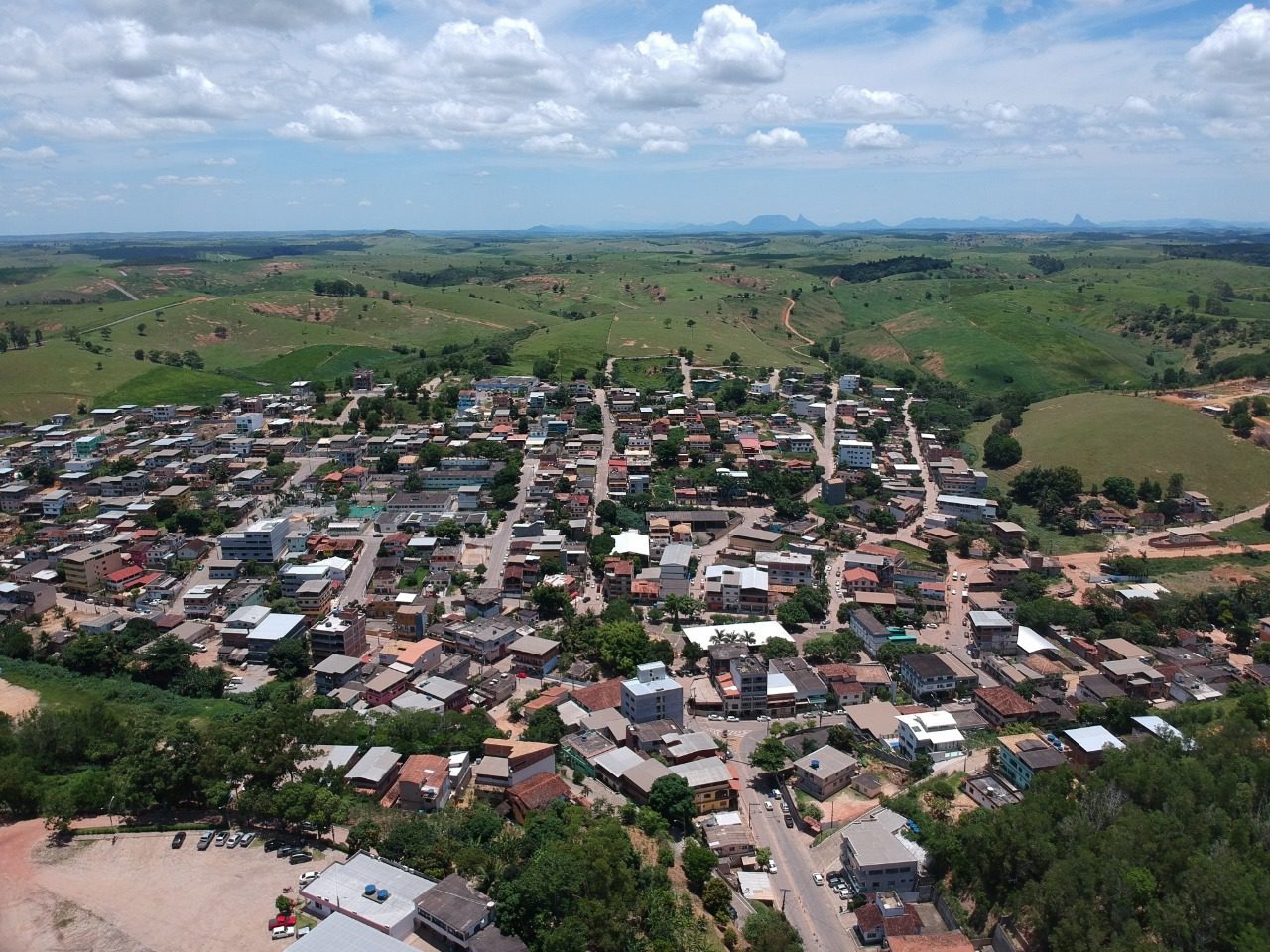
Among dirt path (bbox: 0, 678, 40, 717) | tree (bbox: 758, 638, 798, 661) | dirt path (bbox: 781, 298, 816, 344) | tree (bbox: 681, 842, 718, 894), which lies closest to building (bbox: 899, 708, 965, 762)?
tree (bbox: 758, 638, 798, 661)

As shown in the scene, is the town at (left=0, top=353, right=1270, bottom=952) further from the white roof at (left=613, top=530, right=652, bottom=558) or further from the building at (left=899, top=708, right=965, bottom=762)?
the white roof at (left=613, top=530, right=652, bottom=558)

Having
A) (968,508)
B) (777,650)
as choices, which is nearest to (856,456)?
(968,508)

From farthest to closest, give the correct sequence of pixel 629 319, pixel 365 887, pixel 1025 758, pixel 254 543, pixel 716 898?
pixel 629 319
pixel 254 543
pixel 1025 758
pixel 716 898
pixel 365 887

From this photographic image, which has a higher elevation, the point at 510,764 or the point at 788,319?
the point at 788,319

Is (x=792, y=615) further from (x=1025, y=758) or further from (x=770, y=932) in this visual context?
(x=770, y=932)

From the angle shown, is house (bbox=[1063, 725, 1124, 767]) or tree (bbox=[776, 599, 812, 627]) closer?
house (bbox=[1063, 725, 1124, 767])

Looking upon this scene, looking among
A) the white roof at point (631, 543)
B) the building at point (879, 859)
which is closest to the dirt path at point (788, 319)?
the white roof at point (631, 543)

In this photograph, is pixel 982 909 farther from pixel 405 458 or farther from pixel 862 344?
pixel 862 344

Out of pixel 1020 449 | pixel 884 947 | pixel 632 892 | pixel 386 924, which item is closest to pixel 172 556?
pixel 386 924
